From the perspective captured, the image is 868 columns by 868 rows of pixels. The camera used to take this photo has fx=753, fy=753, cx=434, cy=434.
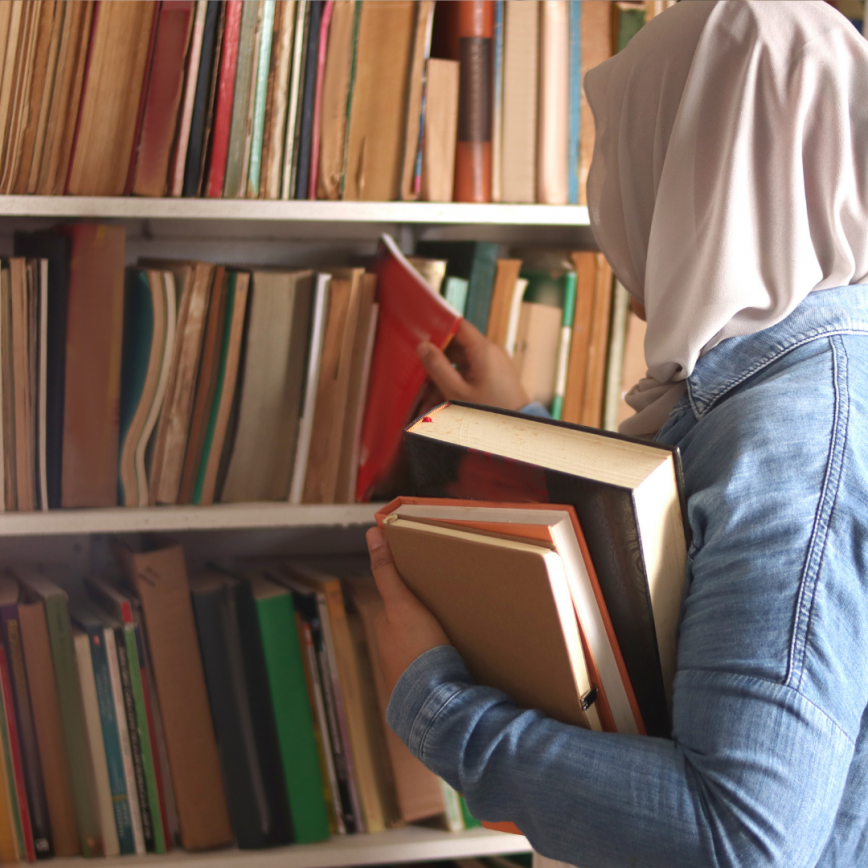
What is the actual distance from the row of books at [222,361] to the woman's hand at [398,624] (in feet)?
1.22

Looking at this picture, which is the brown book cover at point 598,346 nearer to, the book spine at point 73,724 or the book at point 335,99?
the book at point 335,99

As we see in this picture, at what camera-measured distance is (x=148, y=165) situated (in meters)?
0.89

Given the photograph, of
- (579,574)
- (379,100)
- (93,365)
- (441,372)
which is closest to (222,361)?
(93,365)

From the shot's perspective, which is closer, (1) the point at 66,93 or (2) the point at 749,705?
(2) the point at 749,705

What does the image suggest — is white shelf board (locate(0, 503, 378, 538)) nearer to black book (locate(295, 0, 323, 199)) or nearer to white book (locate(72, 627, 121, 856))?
white book (locate(72, 627, 121, 856))

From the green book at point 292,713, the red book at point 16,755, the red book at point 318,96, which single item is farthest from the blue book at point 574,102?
the red book at point 16,755

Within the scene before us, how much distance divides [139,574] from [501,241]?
0.80 meters

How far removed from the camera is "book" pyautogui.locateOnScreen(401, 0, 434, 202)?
93cm

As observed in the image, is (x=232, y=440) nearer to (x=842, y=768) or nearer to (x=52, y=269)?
(x=52, y=269)

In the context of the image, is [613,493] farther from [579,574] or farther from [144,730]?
[144,730]

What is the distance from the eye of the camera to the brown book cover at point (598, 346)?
1071mm

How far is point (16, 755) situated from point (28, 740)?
2 centimetres

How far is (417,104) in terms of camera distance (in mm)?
938

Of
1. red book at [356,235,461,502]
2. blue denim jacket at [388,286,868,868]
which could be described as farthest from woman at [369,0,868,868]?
red book at [356,235,461,502]
